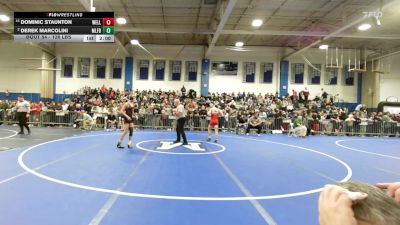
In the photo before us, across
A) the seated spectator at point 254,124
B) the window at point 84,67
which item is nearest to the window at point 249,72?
the seated spectator at point 254,124

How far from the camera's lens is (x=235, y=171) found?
7.56m

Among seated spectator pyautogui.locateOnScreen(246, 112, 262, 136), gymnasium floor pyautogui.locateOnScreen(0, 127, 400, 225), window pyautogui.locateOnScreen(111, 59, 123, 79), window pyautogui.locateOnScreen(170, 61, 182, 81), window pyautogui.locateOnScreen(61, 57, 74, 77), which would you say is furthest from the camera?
window pyautogui.locateOnScreen(170, 61, 182, 81)

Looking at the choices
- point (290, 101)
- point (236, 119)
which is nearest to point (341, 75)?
point (290, 101)

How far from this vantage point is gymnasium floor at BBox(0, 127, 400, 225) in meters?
4.43

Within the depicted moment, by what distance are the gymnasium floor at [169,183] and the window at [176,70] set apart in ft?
65.5

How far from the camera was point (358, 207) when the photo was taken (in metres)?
0.79

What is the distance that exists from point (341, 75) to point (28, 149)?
29112 mm

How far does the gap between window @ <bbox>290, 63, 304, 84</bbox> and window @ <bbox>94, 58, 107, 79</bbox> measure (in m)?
18.7

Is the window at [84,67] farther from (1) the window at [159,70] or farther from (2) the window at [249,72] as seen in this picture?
(2) the window at [249,72]

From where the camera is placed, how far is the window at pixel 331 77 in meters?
30.4

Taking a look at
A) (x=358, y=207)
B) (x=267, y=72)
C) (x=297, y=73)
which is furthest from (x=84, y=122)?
(x=297, y=73)

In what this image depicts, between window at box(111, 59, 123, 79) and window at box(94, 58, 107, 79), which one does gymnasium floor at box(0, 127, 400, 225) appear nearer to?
window at box(111, 59, 123, 79)
